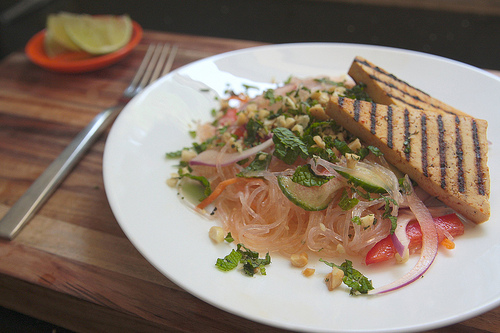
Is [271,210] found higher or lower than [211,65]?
lower

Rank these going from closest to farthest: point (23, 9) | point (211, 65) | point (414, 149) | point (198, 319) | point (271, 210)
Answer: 1. point (198, 319)
2. point (414, 149)
3. point (271, 210)
4. point (211, 65)
5. point (23, 9)

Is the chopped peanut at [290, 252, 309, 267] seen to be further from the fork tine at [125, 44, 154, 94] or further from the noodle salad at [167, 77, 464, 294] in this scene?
the fork tine at [125, 44, 154, 94]

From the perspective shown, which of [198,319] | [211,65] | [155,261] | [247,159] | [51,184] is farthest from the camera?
[211,65]

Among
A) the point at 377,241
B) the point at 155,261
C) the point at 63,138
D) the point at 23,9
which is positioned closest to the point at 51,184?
the point at 63,138

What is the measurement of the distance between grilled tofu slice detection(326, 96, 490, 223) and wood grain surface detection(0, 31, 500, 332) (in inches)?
24.4

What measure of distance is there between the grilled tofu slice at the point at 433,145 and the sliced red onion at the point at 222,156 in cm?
49

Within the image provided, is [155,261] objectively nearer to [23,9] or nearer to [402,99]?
[402,99]

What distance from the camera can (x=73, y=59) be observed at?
14.6ft

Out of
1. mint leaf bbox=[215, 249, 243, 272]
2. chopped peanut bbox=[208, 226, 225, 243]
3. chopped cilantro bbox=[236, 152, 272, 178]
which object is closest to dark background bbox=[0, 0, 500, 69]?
chopped cilantro bbox=[236, 152, 272, 178]

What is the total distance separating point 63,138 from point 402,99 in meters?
2.84

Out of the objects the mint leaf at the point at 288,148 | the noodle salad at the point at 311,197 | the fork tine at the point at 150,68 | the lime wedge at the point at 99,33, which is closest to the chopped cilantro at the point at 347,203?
the noodle salad at the point at 311,197

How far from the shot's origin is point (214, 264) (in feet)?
6.37

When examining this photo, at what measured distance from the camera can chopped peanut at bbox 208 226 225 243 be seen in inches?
83.3

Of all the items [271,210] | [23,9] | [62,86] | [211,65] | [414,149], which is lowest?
[23,9]
